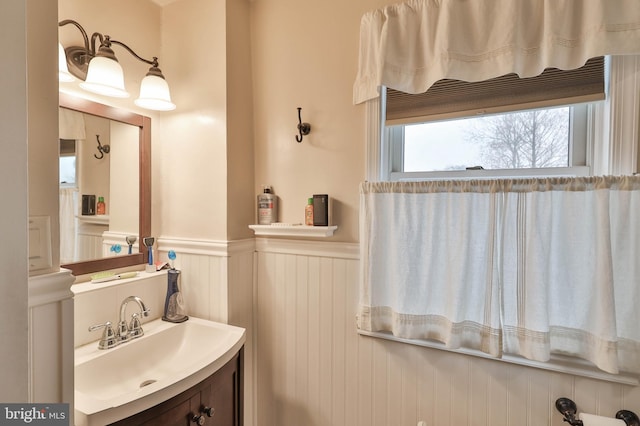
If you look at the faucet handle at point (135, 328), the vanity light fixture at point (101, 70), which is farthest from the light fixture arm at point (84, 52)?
the faucet handle at point (135, 328)

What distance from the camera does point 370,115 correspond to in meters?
1.32

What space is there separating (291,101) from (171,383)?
1.26 meters

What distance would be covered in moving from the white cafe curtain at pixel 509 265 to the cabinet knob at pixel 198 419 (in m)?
0.69

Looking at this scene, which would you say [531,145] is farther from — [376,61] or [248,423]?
[248,423]

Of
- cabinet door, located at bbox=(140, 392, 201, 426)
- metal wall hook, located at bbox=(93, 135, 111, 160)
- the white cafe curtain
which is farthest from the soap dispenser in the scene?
the white cafe curtain

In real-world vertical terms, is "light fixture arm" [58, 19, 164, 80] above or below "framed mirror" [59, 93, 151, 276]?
above

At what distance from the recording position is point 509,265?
1.08 meters

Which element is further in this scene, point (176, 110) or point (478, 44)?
point (176, 110)

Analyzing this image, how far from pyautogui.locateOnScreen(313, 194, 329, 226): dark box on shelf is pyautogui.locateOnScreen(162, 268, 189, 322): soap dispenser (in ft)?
2.47

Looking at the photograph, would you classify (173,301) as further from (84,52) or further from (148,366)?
(84,52)

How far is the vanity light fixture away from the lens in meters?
1.21

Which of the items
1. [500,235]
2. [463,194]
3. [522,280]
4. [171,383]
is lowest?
[171,383]

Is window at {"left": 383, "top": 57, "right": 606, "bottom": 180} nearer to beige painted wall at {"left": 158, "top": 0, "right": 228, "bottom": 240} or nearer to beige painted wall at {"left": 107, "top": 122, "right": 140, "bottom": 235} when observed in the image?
beige painted wall at {"left": 158, "top": 0, "right": 228, "bottom": 240}

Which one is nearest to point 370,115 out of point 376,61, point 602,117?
point 376,61
